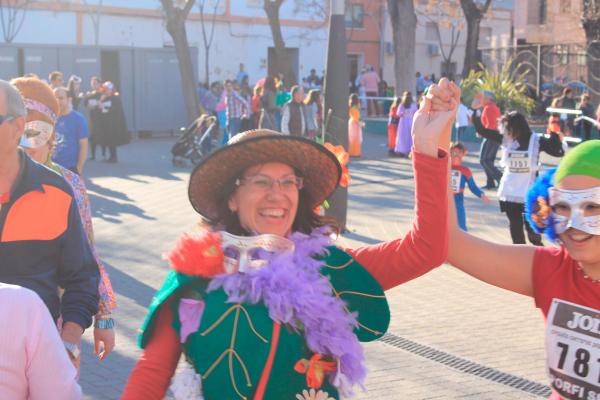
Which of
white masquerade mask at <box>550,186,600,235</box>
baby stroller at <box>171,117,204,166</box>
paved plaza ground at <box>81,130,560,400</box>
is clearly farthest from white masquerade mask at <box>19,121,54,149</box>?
baby stroller at <box>171,117,204,166</box>

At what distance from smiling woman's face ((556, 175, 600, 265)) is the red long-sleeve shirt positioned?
587mm

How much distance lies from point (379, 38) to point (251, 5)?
9.43 metres

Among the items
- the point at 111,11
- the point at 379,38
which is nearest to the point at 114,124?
the point at 111,11

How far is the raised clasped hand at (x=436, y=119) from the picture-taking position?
8.93 ft

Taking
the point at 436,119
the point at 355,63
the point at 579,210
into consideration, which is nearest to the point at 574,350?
the point at 579,210

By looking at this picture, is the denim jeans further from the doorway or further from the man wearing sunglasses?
the doorway

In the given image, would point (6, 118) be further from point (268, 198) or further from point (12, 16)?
point (12, 16)

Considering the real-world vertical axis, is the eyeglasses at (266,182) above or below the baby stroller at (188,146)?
above

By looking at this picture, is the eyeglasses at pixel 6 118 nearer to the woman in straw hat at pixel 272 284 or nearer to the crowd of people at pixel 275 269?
the crowd of people at pixel 275 269

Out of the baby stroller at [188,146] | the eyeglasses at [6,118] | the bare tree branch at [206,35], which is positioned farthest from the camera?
the bare tree branch at [206,35]

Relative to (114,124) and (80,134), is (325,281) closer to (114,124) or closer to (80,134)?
(80,134)

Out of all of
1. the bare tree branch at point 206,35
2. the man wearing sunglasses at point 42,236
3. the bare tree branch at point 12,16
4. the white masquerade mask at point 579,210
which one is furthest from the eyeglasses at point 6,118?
the bare tree branch at point 206,35

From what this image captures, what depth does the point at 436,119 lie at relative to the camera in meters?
2.74

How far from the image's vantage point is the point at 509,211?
10.0 m
